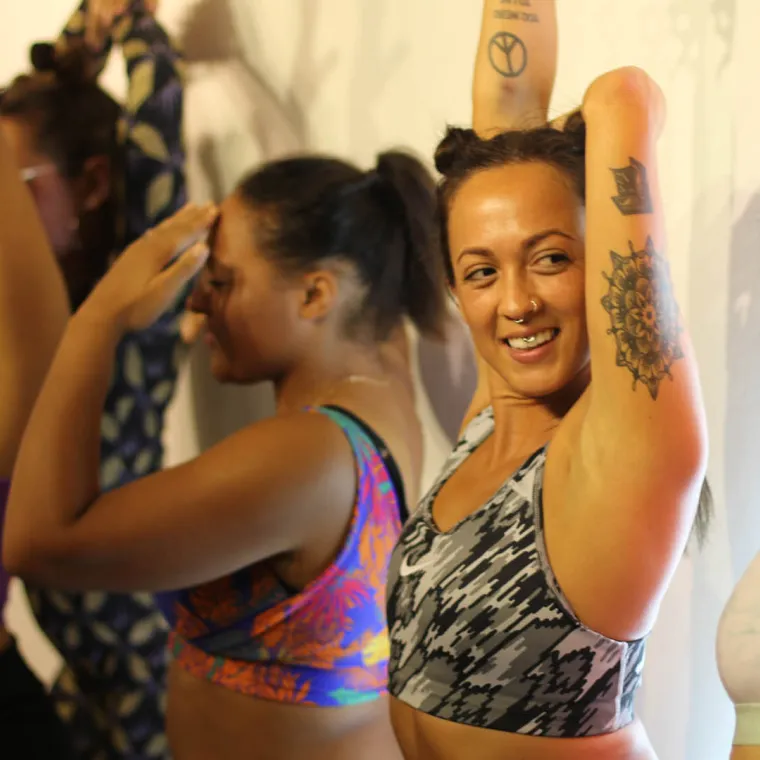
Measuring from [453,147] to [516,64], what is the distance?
0.15m

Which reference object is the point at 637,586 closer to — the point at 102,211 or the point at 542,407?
the point at 542,407

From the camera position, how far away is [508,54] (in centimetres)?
81

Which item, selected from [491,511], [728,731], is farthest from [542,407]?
[728,731]

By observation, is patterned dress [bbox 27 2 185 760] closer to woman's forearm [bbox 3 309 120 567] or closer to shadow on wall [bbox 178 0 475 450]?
shadow on wall [bbox 178 0 475 450]

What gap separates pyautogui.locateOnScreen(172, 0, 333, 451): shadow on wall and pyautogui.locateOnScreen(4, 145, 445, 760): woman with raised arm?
0.24 metres

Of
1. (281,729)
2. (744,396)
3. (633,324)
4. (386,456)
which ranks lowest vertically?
(281,729)

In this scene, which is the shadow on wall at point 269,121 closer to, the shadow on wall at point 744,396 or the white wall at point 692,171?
the white wall at point 692,171

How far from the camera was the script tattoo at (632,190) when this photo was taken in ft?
1.84

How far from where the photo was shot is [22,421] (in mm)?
1054

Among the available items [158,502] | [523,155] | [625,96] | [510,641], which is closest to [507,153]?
[523,155]

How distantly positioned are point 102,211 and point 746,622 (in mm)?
1055

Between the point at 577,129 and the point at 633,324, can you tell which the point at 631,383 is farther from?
the point at 577,129

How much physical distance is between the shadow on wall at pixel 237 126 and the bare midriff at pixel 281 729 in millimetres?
464

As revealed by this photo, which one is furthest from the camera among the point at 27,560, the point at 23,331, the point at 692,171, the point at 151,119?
the point at 151,119
